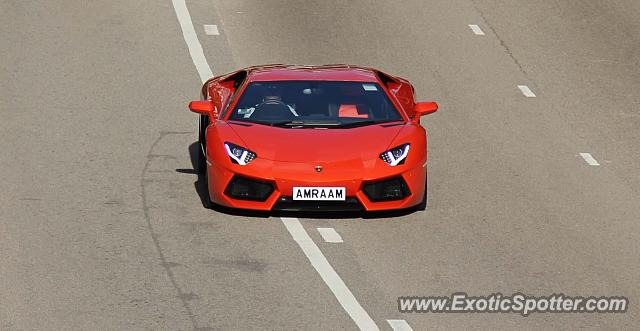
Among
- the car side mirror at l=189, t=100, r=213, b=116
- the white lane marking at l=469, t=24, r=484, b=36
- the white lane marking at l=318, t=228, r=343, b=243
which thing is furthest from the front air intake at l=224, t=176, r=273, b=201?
the white lane marking at l=469, t=24, r=484, b=36

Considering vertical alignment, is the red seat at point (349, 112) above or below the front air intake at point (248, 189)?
above

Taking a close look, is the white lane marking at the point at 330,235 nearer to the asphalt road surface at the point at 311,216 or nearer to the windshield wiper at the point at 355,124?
the asphalt road surface at the point at 311,216

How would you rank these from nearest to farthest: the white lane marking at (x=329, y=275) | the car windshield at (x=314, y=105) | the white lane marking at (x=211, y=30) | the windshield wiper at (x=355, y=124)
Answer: the white lane marking at (x=329, y=275) → the windshield wiper at (x=355, y=124) → the car windshield at (x=314, y=105) → the white lane marking at (x=211, y=30)

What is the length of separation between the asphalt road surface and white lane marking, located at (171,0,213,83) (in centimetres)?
5

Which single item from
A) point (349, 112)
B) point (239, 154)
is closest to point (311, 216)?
point (239, 154)

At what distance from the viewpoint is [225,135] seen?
15.0 metres

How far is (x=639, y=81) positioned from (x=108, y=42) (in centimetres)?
795

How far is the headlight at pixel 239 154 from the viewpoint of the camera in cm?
1470

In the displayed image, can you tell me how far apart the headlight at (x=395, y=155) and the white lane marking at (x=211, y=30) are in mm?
9151

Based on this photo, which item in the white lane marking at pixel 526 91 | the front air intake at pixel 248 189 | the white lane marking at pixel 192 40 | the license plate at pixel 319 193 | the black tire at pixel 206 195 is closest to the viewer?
the license plate at pixel 319 193

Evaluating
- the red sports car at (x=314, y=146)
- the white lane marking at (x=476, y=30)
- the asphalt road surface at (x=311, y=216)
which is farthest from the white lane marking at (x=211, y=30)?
the red sports car at (x=314, y=146)

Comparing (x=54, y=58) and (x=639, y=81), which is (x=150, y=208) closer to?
(x=54, y=58)

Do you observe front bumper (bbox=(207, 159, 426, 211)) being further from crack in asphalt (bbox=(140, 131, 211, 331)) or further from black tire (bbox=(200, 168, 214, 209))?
crack in asphalt (bbox=(140, 131, 211, 331))

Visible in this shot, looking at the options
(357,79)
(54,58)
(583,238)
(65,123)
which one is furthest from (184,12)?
(583,238)
